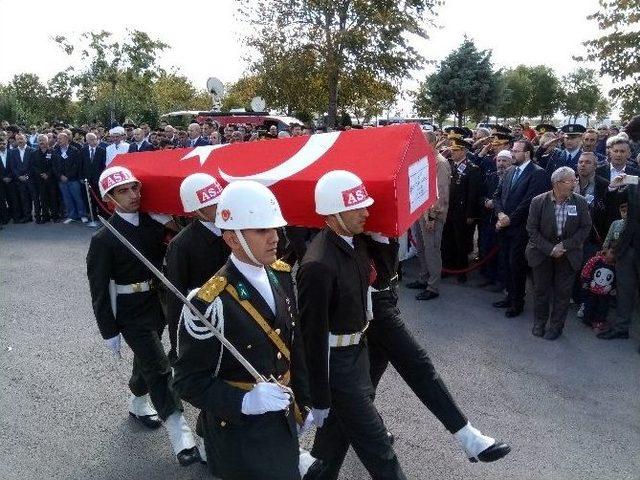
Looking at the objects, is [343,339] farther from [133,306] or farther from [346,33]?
[346,33]

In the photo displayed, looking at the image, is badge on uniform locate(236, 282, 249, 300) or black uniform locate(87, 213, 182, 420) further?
black uniform locate(87, 213, 182, 420)

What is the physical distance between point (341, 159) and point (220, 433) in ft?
5.76

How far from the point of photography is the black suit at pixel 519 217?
599cm

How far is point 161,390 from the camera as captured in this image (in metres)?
3.51

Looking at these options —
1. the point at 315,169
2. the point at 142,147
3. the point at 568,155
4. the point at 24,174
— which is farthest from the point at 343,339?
the point at 24,174

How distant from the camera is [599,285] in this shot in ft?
18.0

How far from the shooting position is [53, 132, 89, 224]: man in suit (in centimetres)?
1102

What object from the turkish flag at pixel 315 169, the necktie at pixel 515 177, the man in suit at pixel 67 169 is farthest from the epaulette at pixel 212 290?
the man in suit at pixel 67 169

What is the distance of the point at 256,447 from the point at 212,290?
66cm

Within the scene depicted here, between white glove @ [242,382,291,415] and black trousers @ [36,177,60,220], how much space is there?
1077 centimetres

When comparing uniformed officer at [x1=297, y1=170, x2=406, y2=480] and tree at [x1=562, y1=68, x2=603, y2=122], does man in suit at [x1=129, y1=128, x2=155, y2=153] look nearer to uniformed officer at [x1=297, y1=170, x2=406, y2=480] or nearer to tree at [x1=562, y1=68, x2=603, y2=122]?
uniformed officer at [x1=297, y1=170, x2=406, y2=480]

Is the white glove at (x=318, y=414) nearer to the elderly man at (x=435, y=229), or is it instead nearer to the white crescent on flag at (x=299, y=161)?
the white crescent on flag at (x=299, y=161)

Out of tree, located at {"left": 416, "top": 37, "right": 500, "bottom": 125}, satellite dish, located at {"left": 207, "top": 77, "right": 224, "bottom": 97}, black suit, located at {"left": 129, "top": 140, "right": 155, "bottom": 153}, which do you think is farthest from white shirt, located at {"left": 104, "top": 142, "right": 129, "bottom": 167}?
tree, located at {"left": 416, "top": 37, "right": 500, "bottom": 125}

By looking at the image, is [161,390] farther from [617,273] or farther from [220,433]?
[617,273]
